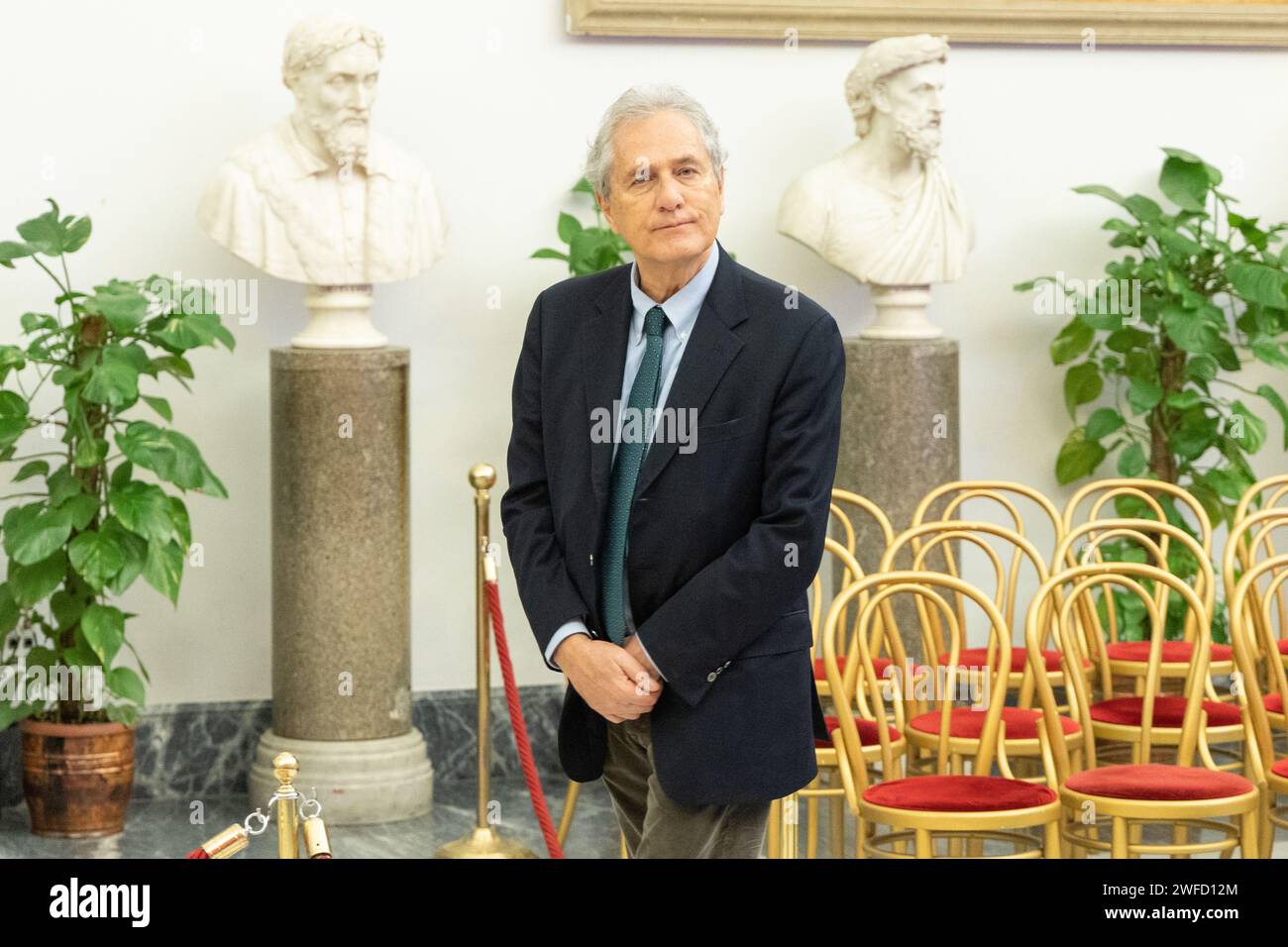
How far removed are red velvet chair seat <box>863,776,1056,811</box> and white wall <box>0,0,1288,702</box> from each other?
8.32ft

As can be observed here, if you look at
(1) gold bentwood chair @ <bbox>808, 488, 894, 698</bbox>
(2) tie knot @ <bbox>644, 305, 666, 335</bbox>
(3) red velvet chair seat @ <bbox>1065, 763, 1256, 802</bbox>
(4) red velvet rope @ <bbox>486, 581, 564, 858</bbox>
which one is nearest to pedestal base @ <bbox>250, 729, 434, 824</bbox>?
(4) red velvet rope @ <bbox>486, 581, 564, 858</bbox>

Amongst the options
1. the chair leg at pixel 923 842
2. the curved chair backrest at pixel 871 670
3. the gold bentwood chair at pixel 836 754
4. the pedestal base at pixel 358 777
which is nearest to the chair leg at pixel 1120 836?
the curved chair backrest at pixel 871 670

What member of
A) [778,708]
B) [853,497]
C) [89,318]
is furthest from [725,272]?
[89,318]

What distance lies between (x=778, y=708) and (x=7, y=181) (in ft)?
13.1

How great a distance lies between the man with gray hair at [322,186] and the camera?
504 cm

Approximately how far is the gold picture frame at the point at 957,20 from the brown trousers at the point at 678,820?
381 cm

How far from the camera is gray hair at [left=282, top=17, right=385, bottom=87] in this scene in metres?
4.99

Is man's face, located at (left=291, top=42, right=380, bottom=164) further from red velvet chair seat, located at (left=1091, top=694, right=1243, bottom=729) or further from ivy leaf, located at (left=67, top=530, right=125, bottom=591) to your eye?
red velvet chair seat, located at (left=1091, top=694, right=1243, bottom=729)

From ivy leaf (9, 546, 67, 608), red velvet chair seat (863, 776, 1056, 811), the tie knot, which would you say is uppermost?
the tie knot

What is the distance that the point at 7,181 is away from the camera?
212 inches

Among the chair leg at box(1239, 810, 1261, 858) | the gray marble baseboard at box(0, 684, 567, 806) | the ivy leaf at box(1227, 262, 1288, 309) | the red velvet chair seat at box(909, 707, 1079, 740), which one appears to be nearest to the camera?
the chair leg at box(1239, 810, 1261, 858)

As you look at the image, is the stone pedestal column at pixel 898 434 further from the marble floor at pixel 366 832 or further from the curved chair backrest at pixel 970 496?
the marble floor at pixel 366 832
